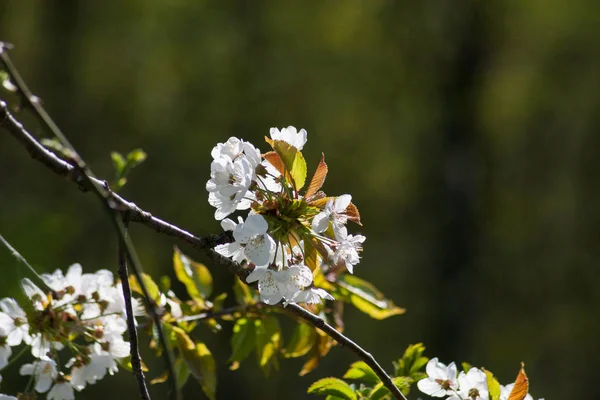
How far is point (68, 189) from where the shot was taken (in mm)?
6605

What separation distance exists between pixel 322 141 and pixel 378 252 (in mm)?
1259

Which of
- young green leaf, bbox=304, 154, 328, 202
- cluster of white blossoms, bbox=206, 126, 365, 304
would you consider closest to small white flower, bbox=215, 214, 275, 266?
cluster of white blossoms, bbox=206, 126, 365, 304

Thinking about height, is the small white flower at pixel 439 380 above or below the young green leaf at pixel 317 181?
below

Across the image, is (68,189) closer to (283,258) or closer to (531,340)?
(531,340)

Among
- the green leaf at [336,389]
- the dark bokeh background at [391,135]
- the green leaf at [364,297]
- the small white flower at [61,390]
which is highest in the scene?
the dark bokeh background at [391,135]

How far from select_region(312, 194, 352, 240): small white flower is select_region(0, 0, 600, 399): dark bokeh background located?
532 centimetres

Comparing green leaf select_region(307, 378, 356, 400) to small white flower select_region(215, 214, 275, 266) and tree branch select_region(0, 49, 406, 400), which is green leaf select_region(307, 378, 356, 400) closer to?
tree branch select_region(0, 49, 406, 400)

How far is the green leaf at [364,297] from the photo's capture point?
4.30 ft

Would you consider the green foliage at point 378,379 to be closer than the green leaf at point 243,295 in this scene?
Yes

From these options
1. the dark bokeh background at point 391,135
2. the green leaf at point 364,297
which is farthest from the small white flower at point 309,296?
the dark bokeh background at point 391,135

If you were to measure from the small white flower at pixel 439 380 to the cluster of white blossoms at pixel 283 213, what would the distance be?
24cm

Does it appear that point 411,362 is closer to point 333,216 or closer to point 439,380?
point 439,380

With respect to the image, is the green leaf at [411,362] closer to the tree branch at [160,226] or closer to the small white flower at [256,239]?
the tree branch at [160,226]

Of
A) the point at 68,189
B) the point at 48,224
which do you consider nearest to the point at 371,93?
the point at 68,189
